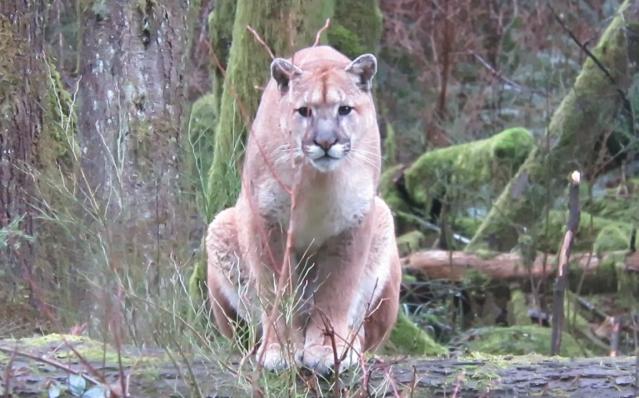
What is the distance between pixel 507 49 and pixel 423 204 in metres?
5.81

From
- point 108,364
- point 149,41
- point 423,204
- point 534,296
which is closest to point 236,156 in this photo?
point 149,41

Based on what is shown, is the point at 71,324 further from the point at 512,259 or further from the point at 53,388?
the point at 512,259

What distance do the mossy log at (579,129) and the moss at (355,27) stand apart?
2471mm

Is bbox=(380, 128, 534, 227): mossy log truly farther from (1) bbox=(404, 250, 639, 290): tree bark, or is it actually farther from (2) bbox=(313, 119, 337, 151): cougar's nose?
(2) bbox=(313, 119, 337, 151): cougar's nose

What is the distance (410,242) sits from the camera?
12031mm

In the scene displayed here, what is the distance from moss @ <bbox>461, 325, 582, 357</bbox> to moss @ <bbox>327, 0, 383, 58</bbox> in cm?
257

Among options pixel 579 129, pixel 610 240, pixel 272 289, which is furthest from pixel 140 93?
pixel 610 240

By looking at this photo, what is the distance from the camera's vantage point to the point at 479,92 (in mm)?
17406

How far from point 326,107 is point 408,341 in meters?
3.68

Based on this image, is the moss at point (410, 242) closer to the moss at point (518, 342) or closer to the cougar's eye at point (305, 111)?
the moss at point (518, 342)

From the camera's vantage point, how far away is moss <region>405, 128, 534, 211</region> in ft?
41.3

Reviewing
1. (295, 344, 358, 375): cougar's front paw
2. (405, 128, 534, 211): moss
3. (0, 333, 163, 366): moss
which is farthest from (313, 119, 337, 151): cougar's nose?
(405, 128, 534, 211): moss

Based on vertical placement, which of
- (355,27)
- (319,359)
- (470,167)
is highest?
(355,27)

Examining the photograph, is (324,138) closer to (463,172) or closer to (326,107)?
(326,107)
